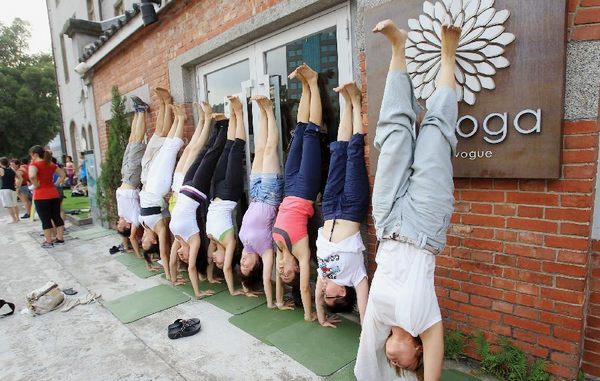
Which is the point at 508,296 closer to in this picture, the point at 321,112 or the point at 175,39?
the point at 321,112

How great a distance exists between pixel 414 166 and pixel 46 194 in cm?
746

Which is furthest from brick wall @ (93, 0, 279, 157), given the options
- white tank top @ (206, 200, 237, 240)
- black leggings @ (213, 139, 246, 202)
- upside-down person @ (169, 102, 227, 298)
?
white tank top @ (206, 200, 237, 240)

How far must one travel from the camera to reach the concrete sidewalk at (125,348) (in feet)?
9.43

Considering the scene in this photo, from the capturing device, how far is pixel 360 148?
311 cm

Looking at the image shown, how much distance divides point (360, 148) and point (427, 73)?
0.82 metres

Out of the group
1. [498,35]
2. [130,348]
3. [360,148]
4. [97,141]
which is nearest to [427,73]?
[498,35]

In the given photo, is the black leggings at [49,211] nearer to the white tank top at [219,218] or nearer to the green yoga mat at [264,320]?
the white tank top at [219,218]

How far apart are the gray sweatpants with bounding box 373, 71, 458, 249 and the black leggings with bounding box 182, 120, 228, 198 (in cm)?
280

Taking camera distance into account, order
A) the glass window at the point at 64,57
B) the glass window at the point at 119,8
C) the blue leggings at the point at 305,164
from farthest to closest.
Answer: the glass window at the point at 64,57, the glass window at the point at 119,8, the blue leggings at the point at 305,164

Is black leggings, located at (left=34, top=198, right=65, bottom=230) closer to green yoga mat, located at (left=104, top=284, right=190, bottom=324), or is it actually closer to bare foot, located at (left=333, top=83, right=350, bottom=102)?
green yoga mat, located at (left=104, top=284, right=190, bottom=324)

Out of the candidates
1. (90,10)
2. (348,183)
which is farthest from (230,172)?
(90,10)

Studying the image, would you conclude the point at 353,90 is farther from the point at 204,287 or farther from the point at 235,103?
the point at 204,287

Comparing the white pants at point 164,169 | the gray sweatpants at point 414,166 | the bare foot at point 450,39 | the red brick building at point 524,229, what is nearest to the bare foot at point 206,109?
the white pants at point 164,169

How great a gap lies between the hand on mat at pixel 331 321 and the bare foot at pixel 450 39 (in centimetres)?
252
